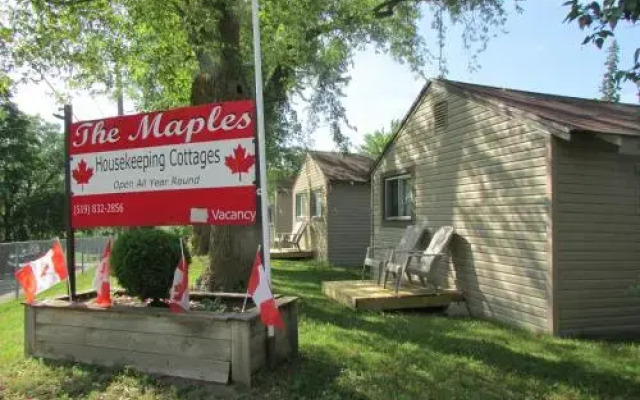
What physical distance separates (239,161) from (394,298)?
4.51m

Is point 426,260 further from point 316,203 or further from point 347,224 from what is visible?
point 316,203

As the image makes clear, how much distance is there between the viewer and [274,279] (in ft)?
44.7

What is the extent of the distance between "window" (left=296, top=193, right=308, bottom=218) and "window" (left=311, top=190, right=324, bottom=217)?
2.76 ft

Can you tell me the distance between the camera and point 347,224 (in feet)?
62.4

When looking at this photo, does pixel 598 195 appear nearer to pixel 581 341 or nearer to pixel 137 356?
pixel 581 341

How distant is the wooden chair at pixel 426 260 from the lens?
9.43 m

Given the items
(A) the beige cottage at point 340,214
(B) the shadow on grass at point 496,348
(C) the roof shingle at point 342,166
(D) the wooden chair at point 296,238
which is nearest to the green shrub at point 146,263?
(B) the shadow on grass at point 496,348

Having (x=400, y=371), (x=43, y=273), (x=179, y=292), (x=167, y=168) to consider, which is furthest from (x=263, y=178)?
(x=43, y=273)

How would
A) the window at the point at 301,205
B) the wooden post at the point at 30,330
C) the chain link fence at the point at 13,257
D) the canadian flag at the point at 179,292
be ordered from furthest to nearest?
1. the window at the point at 301,205
2. the chain link fence at the point at 13,257
3. the wooden post at the point at 30,330
4. the canadian flag at the point at 179,292

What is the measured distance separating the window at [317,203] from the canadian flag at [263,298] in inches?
569

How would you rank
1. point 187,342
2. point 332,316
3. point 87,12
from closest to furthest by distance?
1. point 187,342
2. point 332,316
3. point 87,12

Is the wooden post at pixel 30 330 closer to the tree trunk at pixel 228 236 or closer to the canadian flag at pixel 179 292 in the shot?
the canadian flag at pixel 179 292

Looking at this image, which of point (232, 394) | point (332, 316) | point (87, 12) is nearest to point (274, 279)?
point (332, 316)

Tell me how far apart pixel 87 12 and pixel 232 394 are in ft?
26.9
